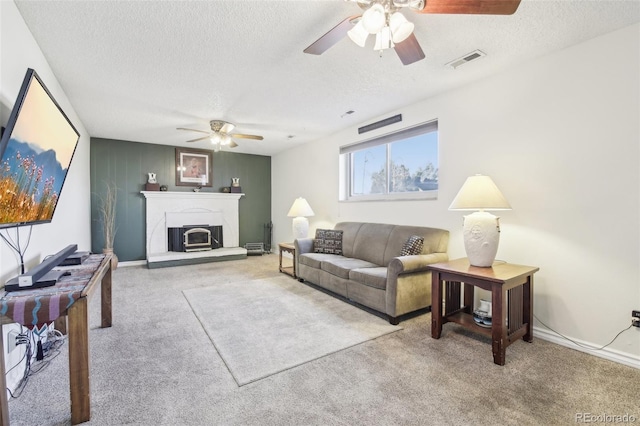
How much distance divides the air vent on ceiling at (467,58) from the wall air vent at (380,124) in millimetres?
1158

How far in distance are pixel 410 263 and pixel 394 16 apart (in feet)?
6.71

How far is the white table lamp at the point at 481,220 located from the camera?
7.98 ft

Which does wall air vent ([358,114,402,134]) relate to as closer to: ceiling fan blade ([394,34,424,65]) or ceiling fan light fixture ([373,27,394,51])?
ceiling fan blade ([394,34,424,65])

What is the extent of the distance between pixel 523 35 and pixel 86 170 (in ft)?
19.9

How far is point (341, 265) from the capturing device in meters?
3.57

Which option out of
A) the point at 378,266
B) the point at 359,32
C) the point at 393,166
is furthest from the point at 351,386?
the point at 393,166

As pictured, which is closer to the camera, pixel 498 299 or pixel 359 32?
pixel 359 32

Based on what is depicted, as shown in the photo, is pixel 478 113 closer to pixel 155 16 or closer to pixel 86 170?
pixel 155 16

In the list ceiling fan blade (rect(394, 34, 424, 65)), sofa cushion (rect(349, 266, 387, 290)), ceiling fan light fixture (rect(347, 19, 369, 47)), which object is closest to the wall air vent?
ceiling fan blade (rect(394, 34, 424, 65))

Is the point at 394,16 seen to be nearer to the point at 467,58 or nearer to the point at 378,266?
the point at 467,58

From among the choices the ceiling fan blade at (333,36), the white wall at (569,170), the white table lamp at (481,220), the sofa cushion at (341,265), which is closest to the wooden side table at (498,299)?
the white table lamp at (481,220)

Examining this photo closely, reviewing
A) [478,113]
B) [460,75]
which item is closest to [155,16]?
[460,75]

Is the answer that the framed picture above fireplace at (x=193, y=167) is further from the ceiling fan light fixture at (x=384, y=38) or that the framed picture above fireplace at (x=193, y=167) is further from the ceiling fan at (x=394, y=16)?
the ceiling fan light fixture at (x=384, y=38)

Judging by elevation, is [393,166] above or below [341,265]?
above
